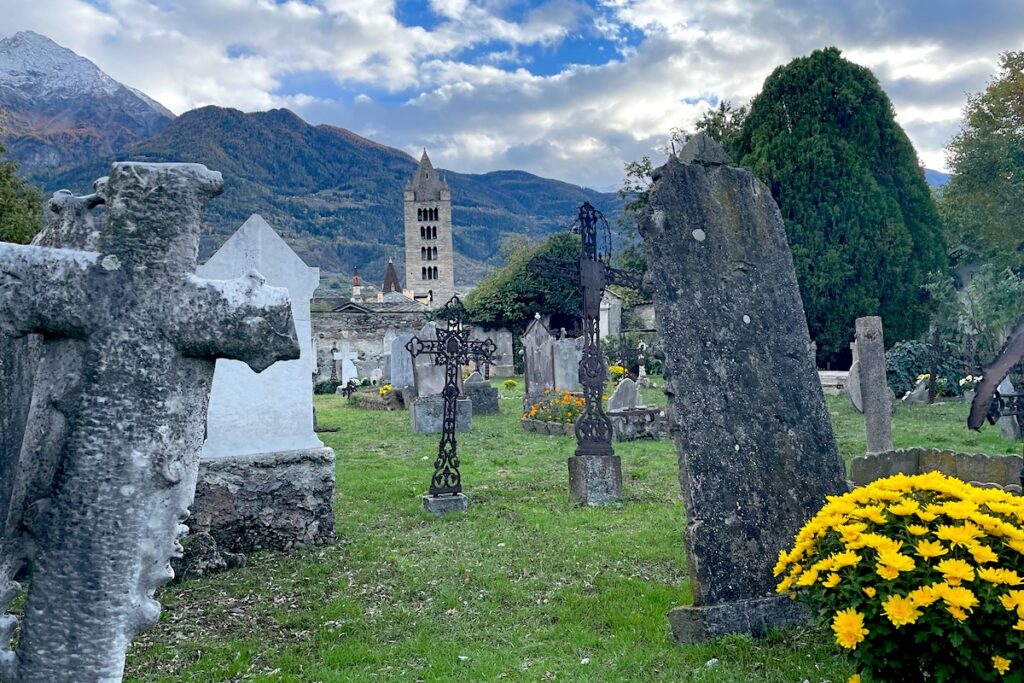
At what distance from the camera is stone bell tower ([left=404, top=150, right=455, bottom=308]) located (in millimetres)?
77812

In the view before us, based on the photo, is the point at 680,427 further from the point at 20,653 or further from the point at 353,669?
the point at 20,653

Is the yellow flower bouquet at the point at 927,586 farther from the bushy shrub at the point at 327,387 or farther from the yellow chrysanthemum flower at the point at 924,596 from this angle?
the bushy shrub at the point at 327,387

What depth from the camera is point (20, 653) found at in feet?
6.78

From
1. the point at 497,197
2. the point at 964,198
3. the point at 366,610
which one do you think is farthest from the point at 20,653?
the point at 497,197

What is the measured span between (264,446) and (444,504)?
93.1 inches

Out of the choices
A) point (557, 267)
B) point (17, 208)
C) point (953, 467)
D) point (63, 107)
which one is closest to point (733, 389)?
point (953, 467)

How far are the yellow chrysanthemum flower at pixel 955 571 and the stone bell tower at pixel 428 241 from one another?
75123 mm

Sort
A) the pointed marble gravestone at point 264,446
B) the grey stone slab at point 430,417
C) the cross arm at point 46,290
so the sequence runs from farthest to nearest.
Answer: the grey stone slab at point 430,417, the pointed marble gravestone at point 264,446, the cross arm at point 46,290

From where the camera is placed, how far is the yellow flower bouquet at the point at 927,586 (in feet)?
8.56

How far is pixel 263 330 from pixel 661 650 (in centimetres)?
299

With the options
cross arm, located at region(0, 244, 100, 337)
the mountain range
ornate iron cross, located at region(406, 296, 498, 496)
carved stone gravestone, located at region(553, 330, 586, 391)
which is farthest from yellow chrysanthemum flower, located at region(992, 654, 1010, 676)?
the mountain range

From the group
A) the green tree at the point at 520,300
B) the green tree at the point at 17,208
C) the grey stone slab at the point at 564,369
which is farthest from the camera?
the green tree at the point at 520,300

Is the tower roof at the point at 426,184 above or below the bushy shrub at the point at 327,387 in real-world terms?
above

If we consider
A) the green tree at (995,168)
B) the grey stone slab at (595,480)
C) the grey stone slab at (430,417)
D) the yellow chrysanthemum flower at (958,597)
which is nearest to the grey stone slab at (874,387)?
the grey stone slab at (595,480)
